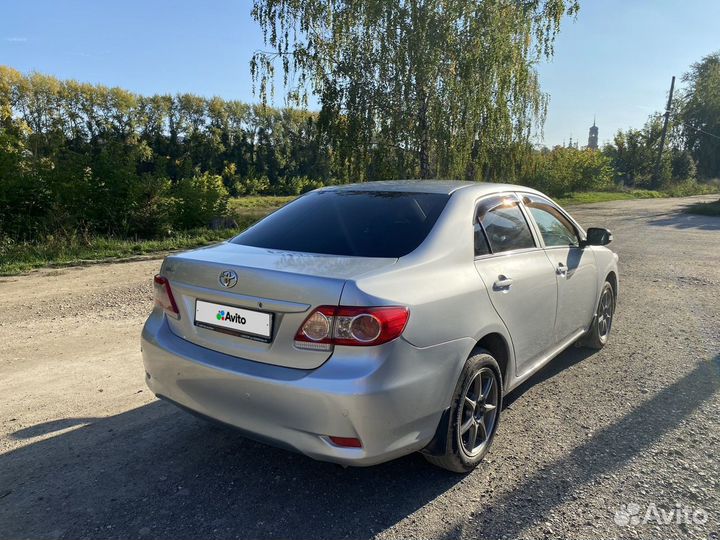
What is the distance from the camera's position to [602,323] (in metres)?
4.86

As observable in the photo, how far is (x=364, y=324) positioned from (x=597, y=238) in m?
2.99

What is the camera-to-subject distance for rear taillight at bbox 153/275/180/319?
2807mm

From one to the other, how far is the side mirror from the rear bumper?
2372 millimetres

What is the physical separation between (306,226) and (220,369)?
3.71ft

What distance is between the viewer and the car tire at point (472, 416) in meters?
2.60

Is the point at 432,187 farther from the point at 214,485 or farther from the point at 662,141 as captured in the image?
the point at 662,141

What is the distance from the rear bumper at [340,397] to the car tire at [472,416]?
0.13m

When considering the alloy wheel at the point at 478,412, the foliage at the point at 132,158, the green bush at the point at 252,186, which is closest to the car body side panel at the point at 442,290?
the alloy wheel at the point at 478,412

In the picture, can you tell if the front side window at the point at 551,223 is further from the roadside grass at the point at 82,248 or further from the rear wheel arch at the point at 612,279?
the roadside grass at the point at 82,248

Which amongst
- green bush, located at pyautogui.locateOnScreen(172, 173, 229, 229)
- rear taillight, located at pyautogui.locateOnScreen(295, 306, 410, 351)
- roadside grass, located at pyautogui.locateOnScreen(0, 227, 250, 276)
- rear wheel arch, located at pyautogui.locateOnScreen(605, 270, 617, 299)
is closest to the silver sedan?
rear taillight, located at pyautogui.locateOnScreen(295, 306, 410, 351)

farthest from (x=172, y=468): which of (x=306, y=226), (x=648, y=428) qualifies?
(x=648, y=428)

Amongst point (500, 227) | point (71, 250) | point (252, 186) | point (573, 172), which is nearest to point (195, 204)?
point (71, 250)

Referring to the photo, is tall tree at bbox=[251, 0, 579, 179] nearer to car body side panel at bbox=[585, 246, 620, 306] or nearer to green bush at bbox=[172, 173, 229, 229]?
green bush at bbox=[172, 173, 229, 229]

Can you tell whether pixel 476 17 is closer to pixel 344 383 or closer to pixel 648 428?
pixel 648 428
